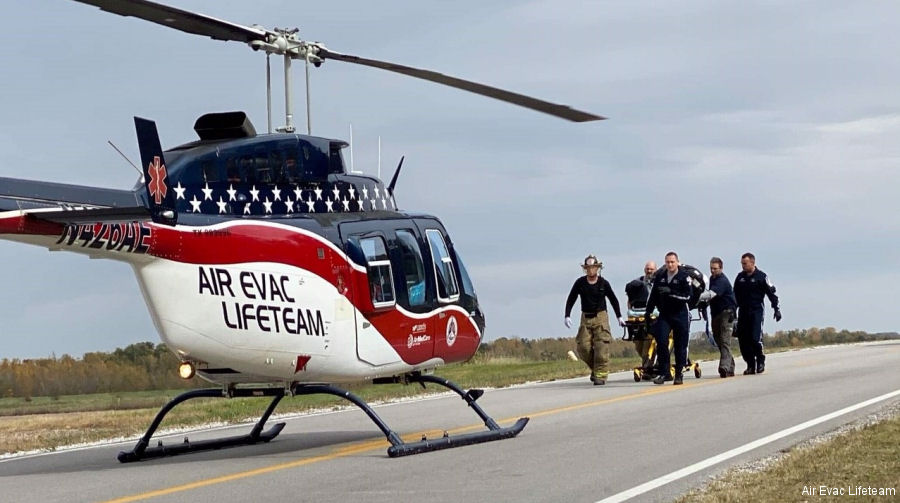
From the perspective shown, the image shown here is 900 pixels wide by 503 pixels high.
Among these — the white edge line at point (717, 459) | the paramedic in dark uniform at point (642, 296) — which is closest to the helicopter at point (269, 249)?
the white edge line at point (717, 459)

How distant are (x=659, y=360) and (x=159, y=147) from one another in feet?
44.9

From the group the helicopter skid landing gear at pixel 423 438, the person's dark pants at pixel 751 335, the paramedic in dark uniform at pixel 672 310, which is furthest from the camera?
the person's dark pants at pixel 751 335

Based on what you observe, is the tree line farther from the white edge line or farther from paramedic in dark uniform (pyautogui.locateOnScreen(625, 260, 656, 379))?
the white edge line

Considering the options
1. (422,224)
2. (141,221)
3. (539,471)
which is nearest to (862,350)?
(422,224)

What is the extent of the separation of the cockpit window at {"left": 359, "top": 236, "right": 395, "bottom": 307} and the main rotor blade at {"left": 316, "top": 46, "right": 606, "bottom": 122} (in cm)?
180

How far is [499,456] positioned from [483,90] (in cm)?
383

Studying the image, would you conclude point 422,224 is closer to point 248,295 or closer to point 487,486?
point 248,295

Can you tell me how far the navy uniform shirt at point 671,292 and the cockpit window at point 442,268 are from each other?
8288mm

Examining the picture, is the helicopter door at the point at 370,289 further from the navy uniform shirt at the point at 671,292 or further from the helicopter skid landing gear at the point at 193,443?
the navy uniform shirt at the point at 671,292

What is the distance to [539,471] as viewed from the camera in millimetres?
11664

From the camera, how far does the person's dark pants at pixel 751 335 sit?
24.5 m

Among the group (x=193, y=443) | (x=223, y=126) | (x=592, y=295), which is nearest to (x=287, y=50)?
(x=223, y=126)

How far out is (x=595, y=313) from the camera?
2312cm

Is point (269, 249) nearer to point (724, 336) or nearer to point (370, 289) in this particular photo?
point (370, 289)
